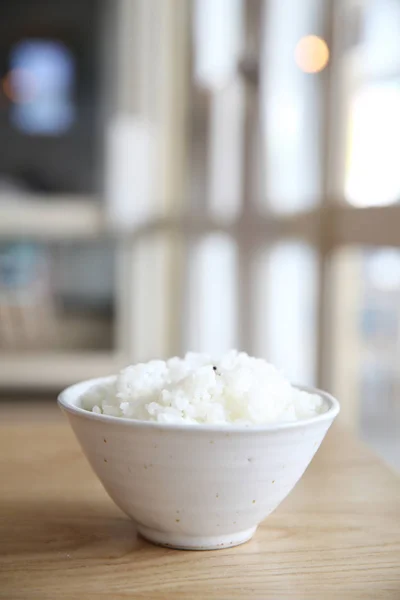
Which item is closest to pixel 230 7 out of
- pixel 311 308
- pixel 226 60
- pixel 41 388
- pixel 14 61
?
pixel 226 60

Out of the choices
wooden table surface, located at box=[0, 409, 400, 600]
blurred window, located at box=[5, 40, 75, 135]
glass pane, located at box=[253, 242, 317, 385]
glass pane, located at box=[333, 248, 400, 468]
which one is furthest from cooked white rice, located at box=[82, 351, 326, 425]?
blurred window, located at box=[5, 40, 75, 135]

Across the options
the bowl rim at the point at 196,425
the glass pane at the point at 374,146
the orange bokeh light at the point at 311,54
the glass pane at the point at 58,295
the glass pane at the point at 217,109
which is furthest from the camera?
the glass pane at the point at 58,295

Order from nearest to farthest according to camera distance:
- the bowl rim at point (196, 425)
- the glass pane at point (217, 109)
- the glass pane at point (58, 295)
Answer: the bowl rim at point (196, 425), the glass pane at point (217, 109), the glass pane at point (58, 295)

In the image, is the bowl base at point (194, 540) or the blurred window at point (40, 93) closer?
Result: the bowl base at point (194, 540)

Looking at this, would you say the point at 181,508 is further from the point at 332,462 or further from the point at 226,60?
the point at 226,60

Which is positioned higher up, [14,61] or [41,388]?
[14,61]

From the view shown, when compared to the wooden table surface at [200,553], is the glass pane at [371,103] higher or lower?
higher

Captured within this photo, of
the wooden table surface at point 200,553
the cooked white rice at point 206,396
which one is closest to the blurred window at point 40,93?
the wooden table surface at point 200,553

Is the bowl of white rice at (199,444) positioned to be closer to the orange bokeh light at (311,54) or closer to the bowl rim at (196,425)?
the bowl rim at (196,425)
